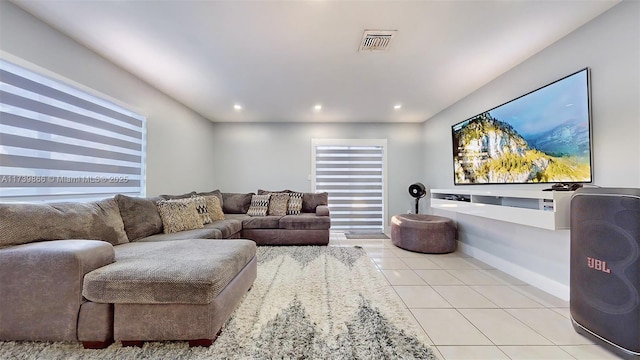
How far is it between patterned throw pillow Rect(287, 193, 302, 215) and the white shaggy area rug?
6.15ft

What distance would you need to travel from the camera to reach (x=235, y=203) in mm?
4543

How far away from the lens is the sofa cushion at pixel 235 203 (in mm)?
4516

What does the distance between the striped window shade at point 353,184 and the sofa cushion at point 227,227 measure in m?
2.04

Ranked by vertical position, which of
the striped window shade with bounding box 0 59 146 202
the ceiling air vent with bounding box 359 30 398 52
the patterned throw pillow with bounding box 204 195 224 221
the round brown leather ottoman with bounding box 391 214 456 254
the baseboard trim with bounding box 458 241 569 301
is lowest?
the baseboard trim with bounding box 458 241 569 301

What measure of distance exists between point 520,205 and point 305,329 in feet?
7.57

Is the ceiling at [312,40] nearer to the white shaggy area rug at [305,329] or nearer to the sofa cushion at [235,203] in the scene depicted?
the sofa cushion at [235,203]

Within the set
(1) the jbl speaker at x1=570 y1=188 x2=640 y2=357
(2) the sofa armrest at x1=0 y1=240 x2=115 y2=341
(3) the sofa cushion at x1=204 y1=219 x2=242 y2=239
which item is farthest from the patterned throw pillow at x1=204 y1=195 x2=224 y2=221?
(1) the jbl speaker at x1=570 y1=188 x2=640 y2=357

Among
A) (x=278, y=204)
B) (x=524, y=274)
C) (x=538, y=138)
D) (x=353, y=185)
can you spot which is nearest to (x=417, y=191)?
(x=353, y=185)

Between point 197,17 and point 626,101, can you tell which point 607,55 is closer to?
point 626,101

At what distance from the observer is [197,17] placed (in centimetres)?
191

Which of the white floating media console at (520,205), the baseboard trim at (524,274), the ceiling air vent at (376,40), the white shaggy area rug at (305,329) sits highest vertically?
the ceiling air vent at (376,40)

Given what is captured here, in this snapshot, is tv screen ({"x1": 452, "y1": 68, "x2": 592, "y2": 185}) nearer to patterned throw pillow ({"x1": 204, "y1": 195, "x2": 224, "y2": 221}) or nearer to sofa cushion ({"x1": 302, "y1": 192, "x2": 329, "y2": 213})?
sofa cushion ({"x1": 302, "y1": 192, "x2": 329, "y2": 213})

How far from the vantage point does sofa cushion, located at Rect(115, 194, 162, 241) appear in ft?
7.91

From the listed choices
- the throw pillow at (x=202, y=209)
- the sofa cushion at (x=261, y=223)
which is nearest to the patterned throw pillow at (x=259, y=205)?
the sofa cushion at (x=261, y=223)
